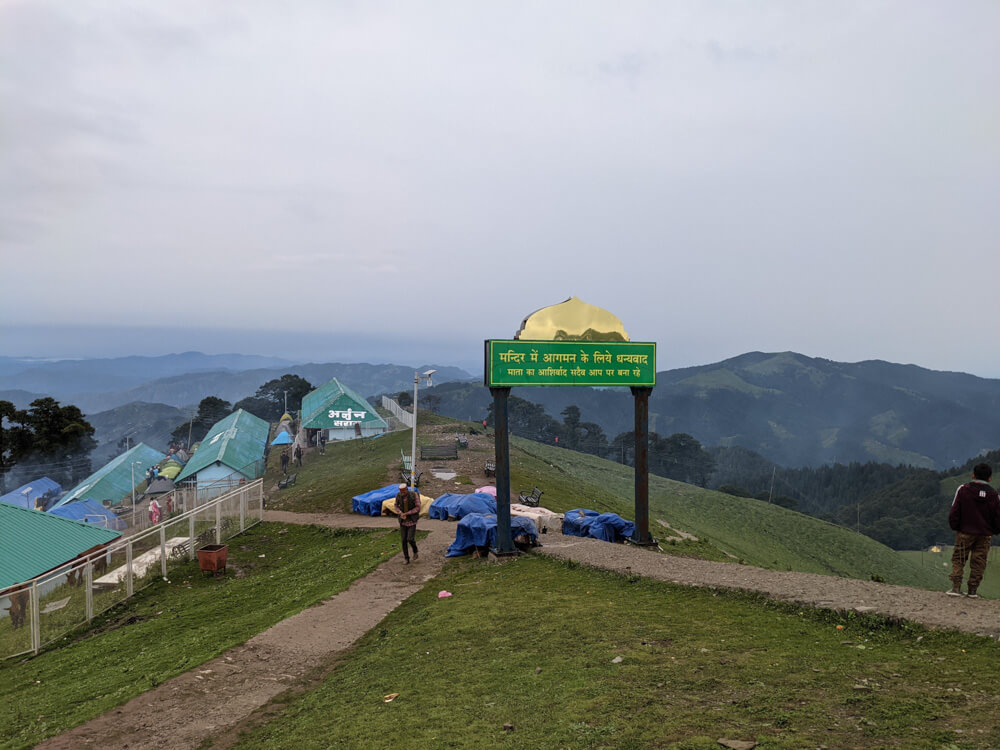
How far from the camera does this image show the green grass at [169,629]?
999 cm

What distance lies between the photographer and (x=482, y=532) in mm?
17344

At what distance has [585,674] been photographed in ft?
26.3

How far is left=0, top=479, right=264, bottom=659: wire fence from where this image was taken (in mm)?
15055

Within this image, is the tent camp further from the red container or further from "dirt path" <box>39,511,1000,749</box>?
"dirt path" <box>39,511,1000,749</box>

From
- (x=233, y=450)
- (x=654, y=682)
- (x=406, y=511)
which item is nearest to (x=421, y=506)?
(x=406, y=511)

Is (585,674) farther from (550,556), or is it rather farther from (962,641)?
(550,556)

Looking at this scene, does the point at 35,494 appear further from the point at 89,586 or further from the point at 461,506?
the point at 461,506

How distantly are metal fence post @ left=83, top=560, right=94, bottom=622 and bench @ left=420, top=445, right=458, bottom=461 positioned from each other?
23173 mm

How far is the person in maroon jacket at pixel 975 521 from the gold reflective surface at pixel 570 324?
935cm

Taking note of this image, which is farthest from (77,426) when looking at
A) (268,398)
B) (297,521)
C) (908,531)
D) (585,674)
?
(908,531)

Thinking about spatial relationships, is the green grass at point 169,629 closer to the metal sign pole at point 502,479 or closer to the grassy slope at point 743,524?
the metal sign pole at point 502,479

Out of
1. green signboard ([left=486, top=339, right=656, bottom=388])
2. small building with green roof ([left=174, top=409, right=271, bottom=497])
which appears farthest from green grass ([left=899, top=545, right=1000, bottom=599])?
small building with green roof ([left=174, top=409, right=271, bottom=497])

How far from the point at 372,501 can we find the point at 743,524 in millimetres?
39611

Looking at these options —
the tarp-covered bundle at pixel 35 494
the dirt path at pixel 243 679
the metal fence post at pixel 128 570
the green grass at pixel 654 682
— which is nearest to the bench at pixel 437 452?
the metal fence post at pixel 128 570
